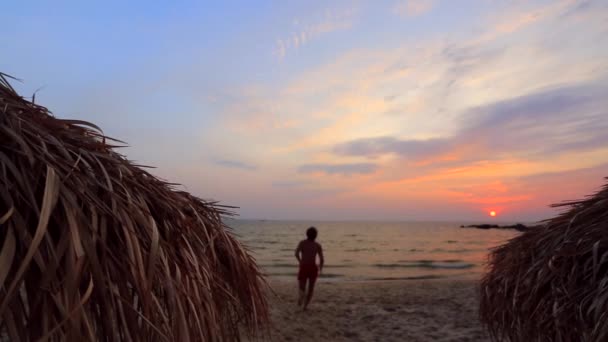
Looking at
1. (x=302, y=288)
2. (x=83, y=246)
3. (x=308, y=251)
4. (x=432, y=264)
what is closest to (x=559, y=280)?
(x=83, y=246)

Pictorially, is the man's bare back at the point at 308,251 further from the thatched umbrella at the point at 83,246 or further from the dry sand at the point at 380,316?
the thatched umbrella at the point at 83,246

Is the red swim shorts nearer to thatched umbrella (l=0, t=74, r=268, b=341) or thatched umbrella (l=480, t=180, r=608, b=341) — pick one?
thatched umbrella (l=480, t=180, r=608, b=341)

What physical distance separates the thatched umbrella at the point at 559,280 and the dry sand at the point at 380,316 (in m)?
3.25

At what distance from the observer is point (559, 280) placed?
2822mm

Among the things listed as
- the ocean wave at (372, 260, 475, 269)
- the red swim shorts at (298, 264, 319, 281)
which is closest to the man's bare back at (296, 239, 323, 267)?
the red swim shorts at (298, 264, 319, 281)

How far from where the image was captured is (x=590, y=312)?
2.39 m

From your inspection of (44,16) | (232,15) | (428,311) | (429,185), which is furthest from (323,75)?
(429,185)

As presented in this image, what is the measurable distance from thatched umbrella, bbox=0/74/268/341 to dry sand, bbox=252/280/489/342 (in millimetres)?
4425

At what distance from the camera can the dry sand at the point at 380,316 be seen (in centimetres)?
776

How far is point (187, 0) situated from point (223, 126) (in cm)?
807

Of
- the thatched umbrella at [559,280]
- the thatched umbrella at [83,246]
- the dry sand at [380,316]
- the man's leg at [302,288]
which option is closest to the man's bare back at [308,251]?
the man's leg at [302,288]

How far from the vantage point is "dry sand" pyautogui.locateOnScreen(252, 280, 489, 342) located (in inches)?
305

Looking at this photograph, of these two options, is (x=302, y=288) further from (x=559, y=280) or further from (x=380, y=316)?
(x=559, y=280)

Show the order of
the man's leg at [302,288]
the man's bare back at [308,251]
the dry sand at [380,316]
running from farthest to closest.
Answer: the man's leg at [302,288] → the man's bare back at [308,251] → the dry sand at [380,316]
